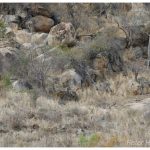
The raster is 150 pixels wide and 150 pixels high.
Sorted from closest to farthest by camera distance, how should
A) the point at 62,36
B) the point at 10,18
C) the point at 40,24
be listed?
1. the point at 62,36
2. the point at 40,24
3. the point at 10,18

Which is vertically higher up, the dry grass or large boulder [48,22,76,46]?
the dry grass

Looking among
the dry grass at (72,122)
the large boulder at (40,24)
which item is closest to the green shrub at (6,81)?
the dry grass at (72,122)

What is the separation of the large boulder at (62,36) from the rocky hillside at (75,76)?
37 mm

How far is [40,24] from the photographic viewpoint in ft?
69.8

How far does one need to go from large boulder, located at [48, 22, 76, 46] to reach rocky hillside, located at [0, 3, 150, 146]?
0.04 meters

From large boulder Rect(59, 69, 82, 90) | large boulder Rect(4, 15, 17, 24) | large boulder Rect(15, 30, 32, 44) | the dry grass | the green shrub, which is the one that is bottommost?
large boulder Rect(15, 30, 32, 44)

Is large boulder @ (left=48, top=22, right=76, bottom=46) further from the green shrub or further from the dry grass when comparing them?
the dry grass

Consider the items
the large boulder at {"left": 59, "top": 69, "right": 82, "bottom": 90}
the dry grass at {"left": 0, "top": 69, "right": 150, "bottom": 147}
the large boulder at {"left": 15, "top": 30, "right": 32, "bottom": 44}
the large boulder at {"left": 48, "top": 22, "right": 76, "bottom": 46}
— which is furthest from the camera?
the large boulder at {"left": 15, "top": 30, "right": 32, "bottom": 44}

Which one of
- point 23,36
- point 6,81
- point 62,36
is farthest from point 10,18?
point 6,81

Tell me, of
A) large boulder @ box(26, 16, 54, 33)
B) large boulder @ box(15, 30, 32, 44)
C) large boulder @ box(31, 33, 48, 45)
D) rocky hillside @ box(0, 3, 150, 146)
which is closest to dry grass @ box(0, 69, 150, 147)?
rocky hillside @ box(0, 3, 150, 146)

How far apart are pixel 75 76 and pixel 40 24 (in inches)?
298

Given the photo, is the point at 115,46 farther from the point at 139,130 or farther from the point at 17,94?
the point at 139,130

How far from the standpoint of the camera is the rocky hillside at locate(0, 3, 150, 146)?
27.2 feet

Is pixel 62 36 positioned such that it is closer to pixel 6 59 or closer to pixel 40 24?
pixel 40 24
